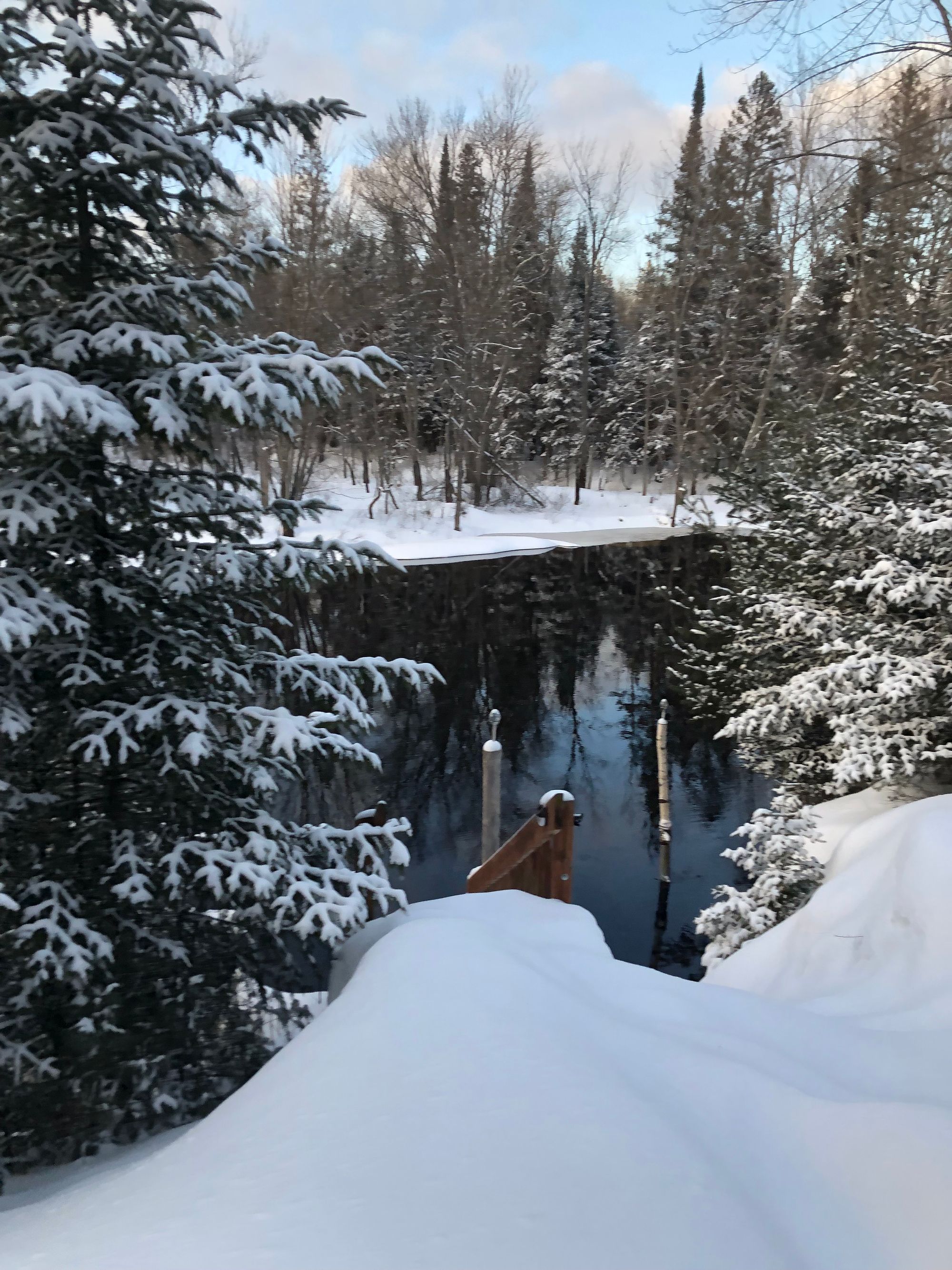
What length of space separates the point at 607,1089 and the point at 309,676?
2.51 metres

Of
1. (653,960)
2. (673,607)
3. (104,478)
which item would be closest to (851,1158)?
(104,478)

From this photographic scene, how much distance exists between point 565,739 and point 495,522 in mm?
21735

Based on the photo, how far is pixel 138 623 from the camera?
390 cm

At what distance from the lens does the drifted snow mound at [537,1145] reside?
68.4 inches

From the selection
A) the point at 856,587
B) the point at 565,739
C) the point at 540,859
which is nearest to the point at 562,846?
the point at 540,859

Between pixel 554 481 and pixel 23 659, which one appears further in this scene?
pixel 554 481

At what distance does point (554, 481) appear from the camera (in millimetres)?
45938

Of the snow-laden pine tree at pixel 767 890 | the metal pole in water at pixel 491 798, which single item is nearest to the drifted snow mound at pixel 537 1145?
the snow-laden pine tree at pixel 767 890

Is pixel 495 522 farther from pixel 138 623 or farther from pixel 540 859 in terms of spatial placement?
pixel 138 623

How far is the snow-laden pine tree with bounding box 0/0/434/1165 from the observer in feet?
11.2

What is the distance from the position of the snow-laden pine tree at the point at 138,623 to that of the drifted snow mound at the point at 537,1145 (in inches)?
32.0

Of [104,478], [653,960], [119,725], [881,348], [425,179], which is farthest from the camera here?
[425,179]

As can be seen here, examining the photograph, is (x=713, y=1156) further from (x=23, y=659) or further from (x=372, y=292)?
(x=372, y=292)

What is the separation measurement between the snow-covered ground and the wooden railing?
65.5 feet
